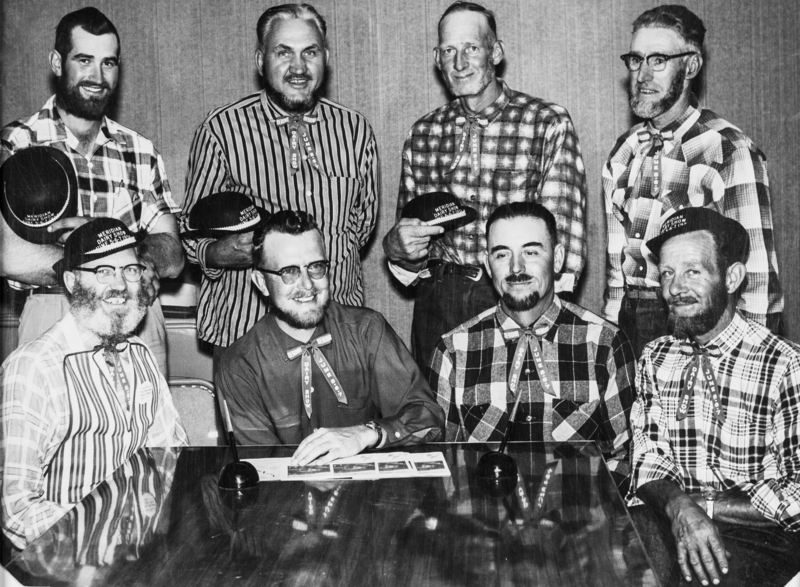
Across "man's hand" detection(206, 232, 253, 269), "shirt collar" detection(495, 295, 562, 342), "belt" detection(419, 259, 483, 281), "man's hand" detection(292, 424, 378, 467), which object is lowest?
"man's hand" detection(292, 424, 378, 467)

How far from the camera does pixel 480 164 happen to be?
12.2ft

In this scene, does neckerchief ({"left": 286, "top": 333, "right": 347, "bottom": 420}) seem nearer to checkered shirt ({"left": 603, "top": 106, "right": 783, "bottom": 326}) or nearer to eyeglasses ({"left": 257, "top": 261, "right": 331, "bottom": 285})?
eyeglasses ({"left": 257, "top": 261, "right": 331, "bottom": 285})

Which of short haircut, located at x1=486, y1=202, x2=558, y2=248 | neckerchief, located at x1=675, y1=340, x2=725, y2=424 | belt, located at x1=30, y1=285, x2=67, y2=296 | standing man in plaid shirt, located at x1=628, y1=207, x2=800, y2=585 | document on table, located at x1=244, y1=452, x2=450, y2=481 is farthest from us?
short haircut, located at x1=486, y1=202, x2=558, y2=248

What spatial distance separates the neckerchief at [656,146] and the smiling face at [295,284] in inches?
49.1

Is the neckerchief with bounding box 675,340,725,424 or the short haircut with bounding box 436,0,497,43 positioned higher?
the short haircut with bounding box 436,0,497,43

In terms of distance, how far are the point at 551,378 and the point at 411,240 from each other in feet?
2.72

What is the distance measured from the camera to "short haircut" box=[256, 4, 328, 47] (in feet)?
12.1

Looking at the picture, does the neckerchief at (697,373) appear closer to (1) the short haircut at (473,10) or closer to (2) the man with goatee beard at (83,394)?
(1) the short haircut at (473,10)

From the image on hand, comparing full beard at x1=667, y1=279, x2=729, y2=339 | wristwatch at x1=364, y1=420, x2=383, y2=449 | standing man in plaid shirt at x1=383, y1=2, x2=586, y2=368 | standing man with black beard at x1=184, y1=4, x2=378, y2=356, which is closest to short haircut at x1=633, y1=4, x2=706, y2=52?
standing man in plaid shirt at x1=383, y1=2, x2=586, y2=368

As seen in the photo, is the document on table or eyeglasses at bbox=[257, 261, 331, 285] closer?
the document on table

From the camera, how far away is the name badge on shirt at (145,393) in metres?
3.21

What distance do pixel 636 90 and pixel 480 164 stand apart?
655 mm

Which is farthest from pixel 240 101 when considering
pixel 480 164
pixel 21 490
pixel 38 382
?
pixel 21 490

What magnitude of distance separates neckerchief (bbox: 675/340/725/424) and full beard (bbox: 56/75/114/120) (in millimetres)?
2265
